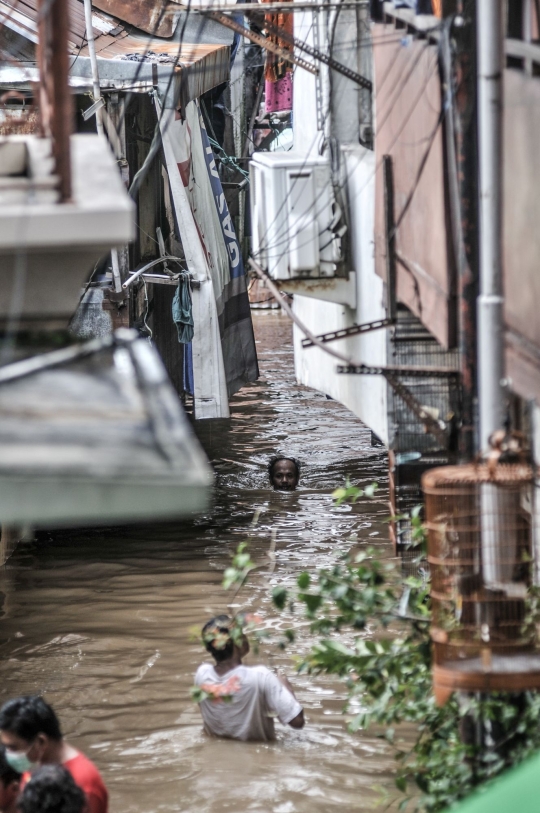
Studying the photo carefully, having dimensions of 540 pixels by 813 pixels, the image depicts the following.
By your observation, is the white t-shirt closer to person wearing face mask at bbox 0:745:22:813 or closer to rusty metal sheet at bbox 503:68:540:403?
person wearing face mask at bbox 0:745:22:813

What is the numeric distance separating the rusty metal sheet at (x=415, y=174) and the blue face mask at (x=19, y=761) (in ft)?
11.6

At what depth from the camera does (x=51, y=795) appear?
4.39m

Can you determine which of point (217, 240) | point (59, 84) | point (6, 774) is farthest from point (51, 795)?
point (217, 240)

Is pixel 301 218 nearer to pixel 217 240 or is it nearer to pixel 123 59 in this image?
pixel 123 59

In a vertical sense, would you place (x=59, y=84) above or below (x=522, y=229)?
above

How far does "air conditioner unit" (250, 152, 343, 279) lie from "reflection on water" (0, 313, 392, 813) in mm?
3632

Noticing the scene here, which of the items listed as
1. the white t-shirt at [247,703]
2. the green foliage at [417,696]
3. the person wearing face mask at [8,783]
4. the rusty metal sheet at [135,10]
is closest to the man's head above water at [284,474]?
the rusty metal sheet at [135,10]

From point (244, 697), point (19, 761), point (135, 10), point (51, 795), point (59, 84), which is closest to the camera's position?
point (59, 84)

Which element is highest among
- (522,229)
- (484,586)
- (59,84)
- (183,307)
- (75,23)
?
(75,23)

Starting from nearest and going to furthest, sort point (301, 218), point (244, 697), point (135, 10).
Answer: point (244, 697)
point (301, 218)
point (135, 10)

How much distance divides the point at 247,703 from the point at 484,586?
3334 millimetres

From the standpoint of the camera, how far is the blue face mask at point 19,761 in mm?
5219

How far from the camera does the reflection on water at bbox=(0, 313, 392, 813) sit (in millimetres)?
7688

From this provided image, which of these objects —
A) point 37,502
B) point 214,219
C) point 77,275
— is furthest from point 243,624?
point 214,219
